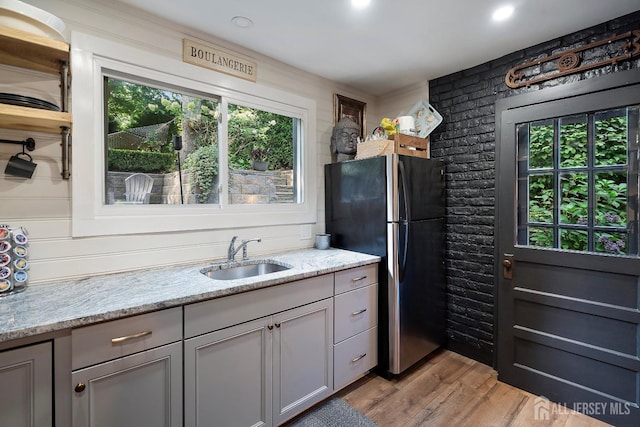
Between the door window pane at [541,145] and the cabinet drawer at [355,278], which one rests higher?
the door window pane at [541,145]

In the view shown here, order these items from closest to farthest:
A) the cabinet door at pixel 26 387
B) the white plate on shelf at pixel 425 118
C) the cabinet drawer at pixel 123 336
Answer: the cabinet door at pixel 26 387 → the cabinet drawer at pixel 123 336 → the white plate on shelf at pixel 425 118

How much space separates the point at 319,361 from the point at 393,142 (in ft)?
5.42

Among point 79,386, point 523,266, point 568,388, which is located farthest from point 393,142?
point 79,386

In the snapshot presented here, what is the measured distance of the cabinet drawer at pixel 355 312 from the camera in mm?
2051

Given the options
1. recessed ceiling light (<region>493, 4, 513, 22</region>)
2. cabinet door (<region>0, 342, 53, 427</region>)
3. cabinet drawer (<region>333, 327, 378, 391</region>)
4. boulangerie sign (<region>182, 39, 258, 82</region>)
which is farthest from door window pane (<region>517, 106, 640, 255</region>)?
cabinet door (<region>0, 342, 53, 427</region>)

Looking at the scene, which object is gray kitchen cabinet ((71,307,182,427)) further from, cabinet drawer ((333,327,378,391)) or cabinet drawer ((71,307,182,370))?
cabinet drawer ((333,327,378,391))

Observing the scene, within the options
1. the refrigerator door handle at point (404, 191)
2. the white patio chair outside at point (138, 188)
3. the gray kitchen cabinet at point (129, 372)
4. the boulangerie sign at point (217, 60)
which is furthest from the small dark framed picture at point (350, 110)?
the gray kitchen cabinet at point (129, 372)

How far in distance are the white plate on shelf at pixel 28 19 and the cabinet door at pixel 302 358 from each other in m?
1.80

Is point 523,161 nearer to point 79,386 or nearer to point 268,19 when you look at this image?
point 268,19

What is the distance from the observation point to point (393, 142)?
2344 millimetres

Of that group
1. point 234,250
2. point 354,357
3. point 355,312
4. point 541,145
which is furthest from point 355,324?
point 541,145

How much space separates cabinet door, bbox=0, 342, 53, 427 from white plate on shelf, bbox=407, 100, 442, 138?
276 centimetres

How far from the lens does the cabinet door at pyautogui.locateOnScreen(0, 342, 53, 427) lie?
1.06 m

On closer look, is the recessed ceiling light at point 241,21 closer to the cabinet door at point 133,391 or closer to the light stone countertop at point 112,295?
the light stone countertop at point 112,295
